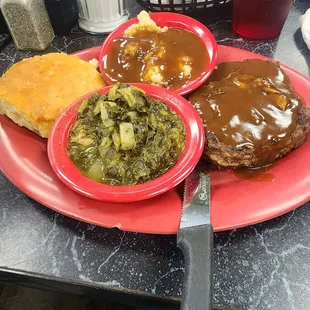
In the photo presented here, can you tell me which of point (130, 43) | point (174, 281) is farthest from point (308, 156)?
point (130, 43)

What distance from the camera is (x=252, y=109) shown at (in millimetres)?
1202

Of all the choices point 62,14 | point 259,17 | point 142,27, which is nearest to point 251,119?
point 142,27

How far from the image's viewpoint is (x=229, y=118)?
3.93 feet

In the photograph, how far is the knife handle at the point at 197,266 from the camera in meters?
0.84

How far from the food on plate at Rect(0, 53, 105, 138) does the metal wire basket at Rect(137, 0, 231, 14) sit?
558 millimetres

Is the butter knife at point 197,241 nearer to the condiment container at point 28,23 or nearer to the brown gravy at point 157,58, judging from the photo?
the brown gravy at point 157,58

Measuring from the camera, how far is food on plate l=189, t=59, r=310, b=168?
1.16 meters

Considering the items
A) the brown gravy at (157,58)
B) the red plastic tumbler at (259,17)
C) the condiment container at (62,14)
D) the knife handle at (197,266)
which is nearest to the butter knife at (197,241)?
the knife handle at (197,266)

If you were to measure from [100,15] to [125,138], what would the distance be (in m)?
0.98

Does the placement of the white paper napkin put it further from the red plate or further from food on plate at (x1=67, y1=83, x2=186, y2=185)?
food on plate at (x1=67, y1=83, x2=186, y2=185)

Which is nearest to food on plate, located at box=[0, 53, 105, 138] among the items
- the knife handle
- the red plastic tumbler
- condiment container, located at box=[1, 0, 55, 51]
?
condiment container, located at box=[1, 0, 55, 51]

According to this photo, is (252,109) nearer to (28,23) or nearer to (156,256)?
(156,256)

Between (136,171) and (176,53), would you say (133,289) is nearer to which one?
(136,171)

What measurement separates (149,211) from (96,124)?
1.03ft
